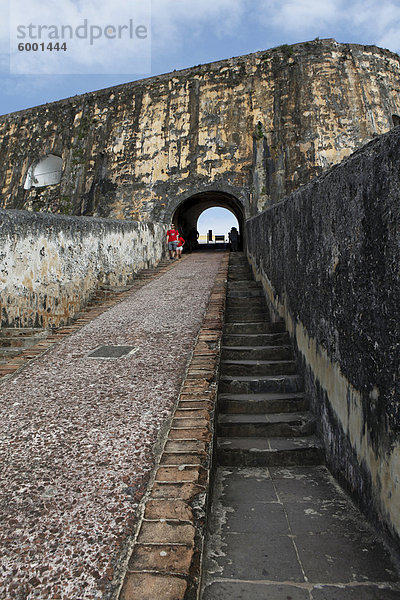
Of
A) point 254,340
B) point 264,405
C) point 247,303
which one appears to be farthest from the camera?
point 247,303

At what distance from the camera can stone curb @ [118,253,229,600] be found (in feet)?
4.58

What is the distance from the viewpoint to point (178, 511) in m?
1.73

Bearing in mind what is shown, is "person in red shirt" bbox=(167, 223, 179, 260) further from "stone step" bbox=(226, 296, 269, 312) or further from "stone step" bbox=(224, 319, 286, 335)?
"stone step" bbox=(224, 319, 286, 335)

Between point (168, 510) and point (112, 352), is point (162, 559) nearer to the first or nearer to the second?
point (168, 510)

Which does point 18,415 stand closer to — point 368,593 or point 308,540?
point 308,540

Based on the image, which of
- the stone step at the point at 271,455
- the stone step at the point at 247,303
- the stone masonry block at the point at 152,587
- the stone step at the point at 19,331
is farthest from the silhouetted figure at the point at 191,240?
the stone masonry block at the point at 152,587

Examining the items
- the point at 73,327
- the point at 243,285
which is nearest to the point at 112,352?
the point at 73,327

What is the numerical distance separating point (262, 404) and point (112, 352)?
4.71 feet

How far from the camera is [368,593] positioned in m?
1.66

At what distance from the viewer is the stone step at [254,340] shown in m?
4.49

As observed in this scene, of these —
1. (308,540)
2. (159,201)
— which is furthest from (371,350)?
(159,201)

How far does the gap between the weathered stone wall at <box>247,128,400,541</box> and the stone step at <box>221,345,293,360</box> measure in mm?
625

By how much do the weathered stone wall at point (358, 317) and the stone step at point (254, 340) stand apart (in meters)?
0.88

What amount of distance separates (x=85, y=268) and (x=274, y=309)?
3.09 meters
